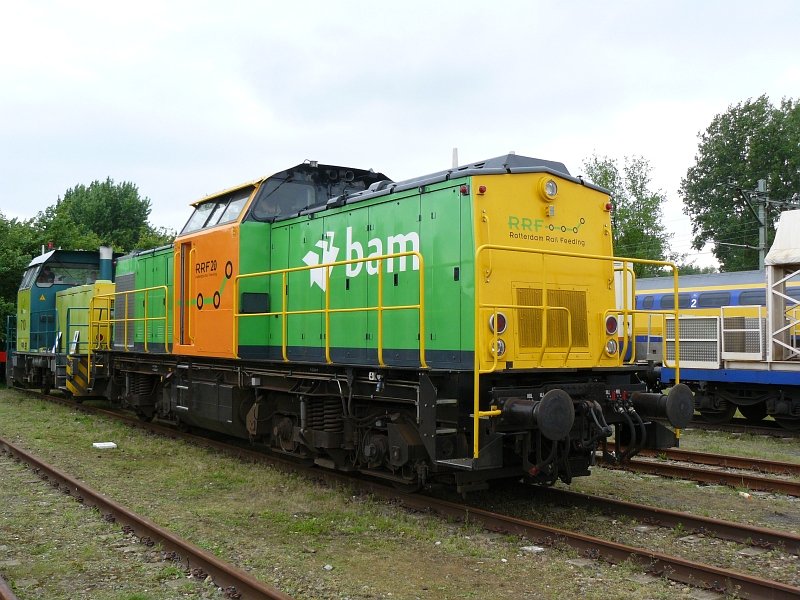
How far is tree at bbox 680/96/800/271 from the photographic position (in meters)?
42.8

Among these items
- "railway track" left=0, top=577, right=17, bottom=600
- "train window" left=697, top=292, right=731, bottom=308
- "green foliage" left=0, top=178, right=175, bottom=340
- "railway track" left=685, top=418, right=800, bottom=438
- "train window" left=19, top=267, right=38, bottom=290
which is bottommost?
"railway track" left=685, top=418, right=800, bottom=438

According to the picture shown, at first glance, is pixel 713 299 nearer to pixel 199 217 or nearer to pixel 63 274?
pixel 199 217

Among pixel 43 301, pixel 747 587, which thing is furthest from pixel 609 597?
A: pixel 43 301

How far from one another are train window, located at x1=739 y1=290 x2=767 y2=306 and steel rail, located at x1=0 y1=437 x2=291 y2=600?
50.4ft

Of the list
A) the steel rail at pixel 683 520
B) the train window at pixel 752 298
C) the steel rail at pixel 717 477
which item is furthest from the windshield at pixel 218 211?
the train window at pixel 752 298

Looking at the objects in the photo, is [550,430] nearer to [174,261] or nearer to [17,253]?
[174,261]

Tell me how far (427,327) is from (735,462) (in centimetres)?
503

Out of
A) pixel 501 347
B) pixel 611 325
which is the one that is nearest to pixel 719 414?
pixel 611 325

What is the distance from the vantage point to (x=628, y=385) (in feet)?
22.2

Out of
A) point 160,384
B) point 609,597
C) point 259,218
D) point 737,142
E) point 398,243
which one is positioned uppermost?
point 737,142

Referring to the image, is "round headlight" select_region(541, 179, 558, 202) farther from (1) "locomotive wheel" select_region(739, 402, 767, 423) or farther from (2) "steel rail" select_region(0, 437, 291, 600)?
(1) "locomotive wheel" select_region(739, 402, 767, 423)

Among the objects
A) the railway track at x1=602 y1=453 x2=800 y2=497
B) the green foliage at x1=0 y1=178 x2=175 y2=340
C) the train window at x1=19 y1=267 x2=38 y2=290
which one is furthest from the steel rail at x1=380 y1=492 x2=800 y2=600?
the green foliage at x1=0 y1=178 x2=175 y2=340

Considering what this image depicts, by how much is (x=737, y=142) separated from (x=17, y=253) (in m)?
42.2

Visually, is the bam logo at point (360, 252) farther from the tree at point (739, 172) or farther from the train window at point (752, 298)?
the tree at point (739, 172)
